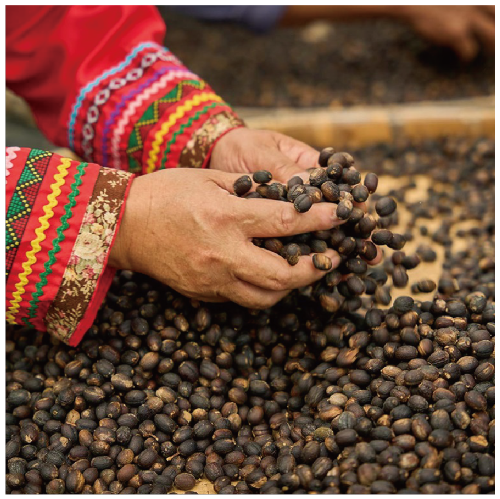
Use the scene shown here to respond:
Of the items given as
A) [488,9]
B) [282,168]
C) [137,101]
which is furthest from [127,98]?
[488,9]

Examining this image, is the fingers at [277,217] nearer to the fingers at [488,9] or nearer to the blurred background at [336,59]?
the blurred background at [336,59]

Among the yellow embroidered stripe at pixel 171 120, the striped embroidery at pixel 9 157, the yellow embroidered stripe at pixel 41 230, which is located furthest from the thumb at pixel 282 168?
the striped embroidery at pixel 9 157

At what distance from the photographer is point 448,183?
3.51 meters

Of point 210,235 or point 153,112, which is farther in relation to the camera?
point 153,112

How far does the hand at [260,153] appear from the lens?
221 cm

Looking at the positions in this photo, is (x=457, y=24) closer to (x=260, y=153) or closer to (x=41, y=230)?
(x=260, y=153)

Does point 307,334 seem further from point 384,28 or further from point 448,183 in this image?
point 384,28

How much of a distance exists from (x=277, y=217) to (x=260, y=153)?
1.69 feet

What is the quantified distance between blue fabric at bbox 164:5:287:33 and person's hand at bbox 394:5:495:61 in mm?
1044

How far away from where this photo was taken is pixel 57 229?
74.0 inches

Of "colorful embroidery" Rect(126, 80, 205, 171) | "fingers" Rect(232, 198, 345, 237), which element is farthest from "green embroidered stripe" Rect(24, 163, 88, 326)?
"colorful embroidery" Rect(126, 80, 205, 171)

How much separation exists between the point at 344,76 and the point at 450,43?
3.06 ft

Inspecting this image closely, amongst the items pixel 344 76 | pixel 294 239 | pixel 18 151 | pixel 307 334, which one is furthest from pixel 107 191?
pixel 344 76

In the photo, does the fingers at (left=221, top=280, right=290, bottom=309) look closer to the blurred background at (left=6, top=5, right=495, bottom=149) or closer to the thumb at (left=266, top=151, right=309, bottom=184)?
the thumb at (left=266, top=151, right=309, bottom=184)
